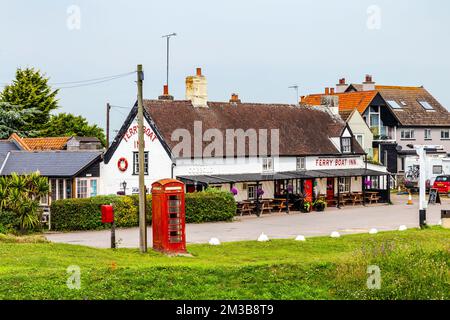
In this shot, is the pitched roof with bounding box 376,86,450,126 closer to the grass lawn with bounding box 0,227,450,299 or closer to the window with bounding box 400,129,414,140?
the window with bounding box 400,129,414,140

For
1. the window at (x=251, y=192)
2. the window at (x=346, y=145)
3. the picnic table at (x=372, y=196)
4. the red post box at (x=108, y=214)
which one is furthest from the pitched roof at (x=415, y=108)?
the red post box at (x=108, y=214)

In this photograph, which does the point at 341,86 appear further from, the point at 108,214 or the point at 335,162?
the point at 108,214

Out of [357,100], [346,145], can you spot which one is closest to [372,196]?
[346,145]

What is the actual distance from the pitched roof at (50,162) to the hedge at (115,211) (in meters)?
5.28

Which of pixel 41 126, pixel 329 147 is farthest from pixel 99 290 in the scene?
pixel 41 126

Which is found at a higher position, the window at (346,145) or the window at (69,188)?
the window at (346,145)

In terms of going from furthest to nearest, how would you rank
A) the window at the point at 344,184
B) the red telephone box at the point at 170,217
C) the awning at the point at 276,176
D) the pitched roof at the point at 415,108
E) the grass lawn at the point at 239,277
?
1. the pitched roof at the point at 415,108
2. the window at the point at 344,184
3. the awning at the point at 276,176
4. the red telephone box at the point at 170,217
5. the grass lawn at the point at 239,277

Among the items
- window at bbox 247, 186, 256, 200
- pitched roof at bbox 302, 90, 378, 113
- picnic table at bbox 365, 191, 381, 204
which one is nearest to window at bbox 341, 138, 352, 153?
picnic table at bbox 365, 191, 381, 204

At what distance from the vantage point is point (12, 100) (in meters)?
82.8

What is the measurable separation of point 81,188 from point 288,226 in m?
11.8

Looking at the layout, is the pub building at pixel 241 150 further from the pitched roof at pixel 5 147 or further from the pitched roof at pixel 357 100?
the pitched roof at pixel 357 100

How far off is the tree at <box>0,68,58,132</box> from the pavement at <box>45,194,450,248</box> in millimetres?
38517

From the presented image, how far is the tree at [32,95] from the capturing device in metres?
82.3
